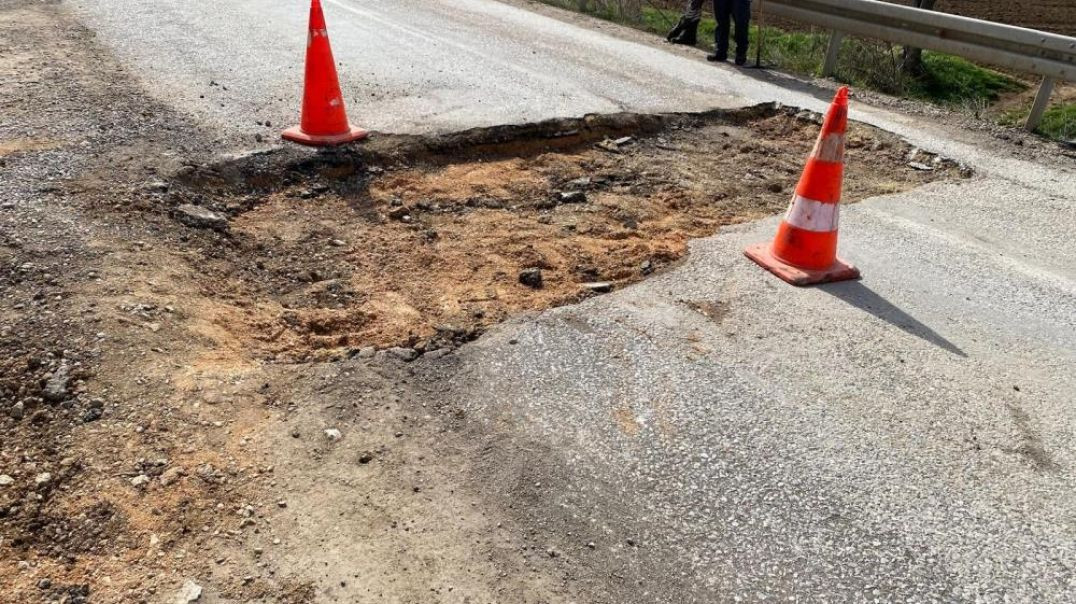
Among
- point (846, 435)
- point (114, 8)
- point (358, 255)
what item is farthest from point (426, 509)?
point (114, 8)

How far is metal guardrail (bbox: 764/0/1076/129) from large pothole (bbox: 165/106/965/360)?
1859 millimetres

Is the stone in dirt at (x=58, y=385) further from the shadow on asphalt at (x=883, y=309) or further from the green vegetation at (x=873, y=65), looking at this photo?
the green vegetation at (x=873, y=65)


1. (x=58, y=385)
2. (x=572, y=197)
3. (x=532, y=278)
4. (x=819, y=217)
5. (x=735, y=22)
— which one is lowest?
(x=58, y=385)

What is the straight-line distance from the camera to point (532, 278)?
400 centimetres

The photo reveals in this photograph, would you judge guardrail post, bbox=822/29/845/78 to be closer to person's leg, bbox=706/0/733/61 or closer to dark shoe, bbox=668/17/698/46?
person's leg, bbox=706/0/733/61

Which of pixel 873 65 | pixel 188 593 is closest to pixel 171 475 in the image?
pixel 188 593

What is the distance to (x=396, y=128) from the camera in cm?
582

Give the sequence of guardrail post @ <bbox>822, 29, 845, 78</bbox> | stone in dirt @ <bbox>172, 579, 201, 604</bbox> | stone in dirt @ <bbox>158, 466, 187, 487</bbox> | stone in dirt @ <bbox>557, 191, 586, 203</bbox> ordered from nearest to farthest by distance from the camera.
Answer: stone in dirt @ <bbox>172, 579, 201, 604</bbox>, stone in dirt @ <bbox>158, 466, 187, 487</bbox>, stone in dirt @ <bbox>557, 191, 586, 203</bbox>, guardrail post @ <bbox>822, 29, 845, 78</bbox>

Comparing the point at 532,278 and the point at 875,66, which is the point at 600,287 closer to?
the point at 532,278

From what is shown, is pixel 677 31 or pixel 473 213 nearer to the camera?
pixel 473 213

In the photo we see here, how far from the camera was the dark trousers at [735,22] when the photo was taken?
29.5 ft

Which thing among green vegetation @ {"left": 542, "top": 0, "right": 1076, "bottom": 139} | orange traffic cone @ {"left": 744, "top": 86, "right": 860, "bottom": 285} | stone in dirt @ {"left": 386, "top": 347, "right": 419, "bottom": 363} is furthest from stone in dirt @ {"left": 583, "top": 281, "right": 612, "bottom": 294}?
green vegetation @ {"left": 542, "top": 0, "right": 1076, "bottom": 139}

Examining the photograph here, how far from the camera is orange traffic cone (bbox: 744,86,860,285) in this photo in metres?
4.07

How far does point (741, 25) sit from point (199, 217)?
7065mm
